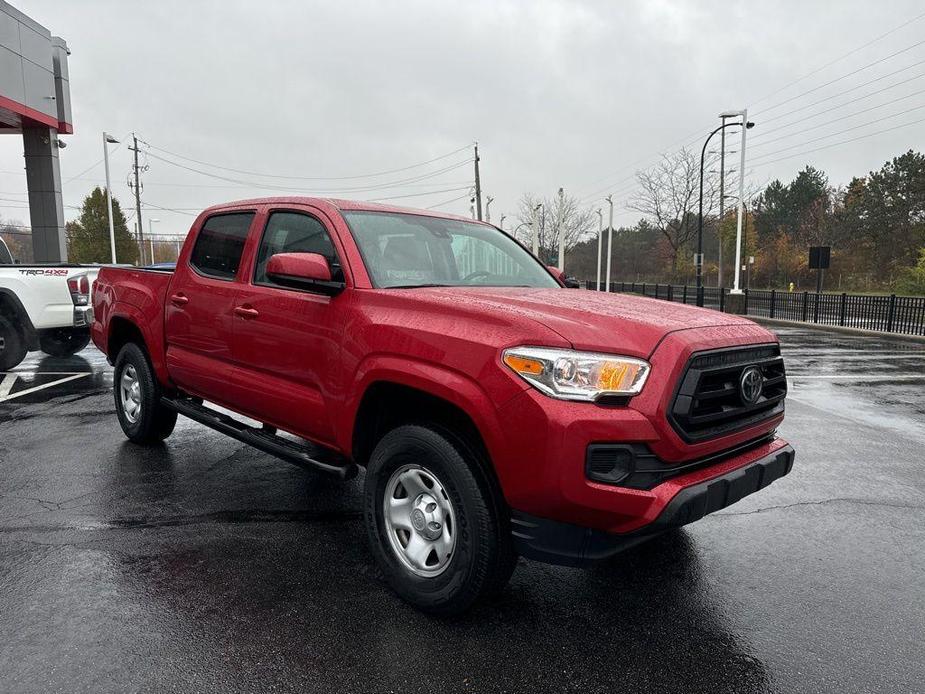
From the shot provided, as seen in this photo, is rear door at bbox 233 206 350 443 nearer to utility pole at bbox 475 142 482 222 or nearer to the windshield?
the windshield

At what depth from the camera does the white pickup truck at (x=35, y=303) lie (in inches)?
364

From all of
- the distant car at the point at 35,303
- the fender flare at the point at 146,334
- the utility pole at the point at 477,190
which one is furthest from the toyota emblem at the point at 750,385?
the utility pole at the point at 477,190

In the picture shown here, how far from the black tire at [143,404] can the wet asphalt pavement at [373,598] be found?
361 mm

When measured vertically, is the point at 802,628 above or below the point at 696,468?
below

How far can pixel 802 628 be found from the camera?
294 centimetres

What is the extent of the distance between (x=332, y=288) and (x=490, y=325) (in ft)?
3.50

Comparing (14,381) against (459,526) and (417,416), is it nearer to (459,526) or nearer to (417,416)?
(417,416)

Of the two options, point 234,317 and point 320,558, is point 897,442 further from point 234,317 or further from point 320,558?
point 234,317

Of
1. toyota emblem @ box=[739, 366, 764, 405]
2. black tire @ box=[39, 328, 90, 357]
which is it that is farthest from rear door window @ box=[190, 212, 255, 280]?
black tire @ box=[39, 328, 90, 357]

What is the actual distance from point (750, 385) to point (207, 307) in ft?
11.3

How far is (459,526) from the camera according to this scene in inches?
110

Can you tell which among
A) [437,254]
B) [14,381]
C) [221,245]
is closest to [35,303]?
[14,381]

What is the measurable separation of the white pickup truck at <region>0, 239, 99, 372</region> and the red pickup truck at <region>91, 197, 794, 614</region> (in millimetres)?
6443

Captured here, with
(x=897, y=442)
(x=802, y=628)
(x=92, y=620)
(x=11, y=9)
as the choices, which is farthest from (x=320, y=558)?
(x=11, y=9)
